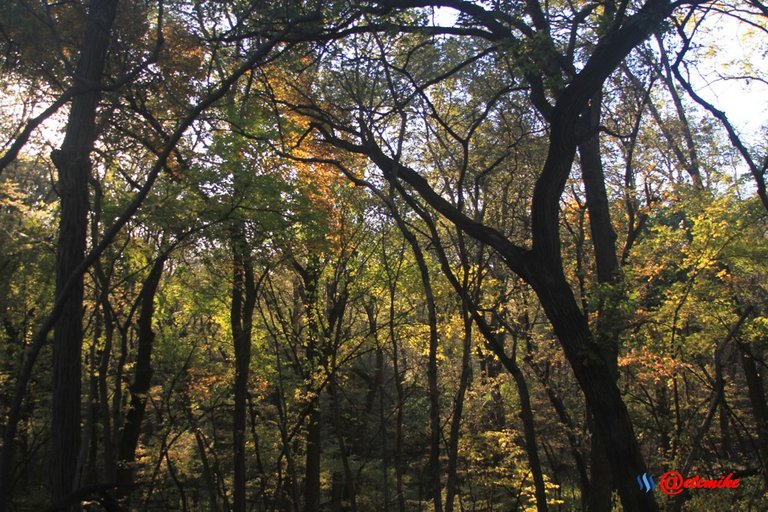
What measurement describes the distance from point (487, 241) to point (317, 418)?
32.2 ft

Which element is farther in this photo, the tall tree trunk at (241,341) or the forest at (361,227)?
the tall tree trunk at (241,341)

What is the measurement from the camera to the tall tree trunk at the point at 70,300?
4352 millimetres

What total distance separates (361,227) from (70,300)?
31.0 feet

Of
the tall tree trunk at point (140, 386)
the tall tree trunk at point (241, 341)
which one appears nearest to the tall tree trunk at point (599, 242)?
the tall tree trunk at point (241, 341)

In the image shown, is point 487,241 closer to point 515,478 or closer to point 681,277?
Answer: point 681,277

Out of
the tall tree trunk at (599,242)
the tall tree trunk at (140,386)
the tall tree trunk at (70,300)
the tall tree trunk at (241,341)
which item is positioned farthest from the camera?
the tall tree trunk at (140,386)

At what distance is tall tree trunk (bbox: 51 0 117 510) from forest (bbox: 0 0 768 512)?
22 mm

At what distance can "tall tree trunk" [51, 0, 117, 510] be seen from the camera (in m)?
4.35

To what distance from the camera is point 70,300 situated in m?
4.50

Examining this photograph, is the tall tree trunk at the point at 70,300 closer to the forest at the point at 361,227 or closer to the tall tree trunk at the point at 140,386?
the forest at the point at 361,227

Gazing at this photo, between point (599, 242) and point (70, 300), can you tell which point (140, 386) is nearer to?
point (70, 300)

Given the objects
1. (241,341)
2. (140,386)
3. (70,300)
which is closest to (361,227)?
(241,341)

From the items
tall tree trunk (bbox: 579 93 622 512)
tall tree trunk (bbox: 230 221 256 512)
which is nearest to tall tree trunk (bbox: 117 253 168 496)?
tall tree trunk (bbox: 230 221 256 512)

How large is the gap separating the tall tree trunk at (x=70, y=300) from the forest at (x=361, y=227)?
0.02m
